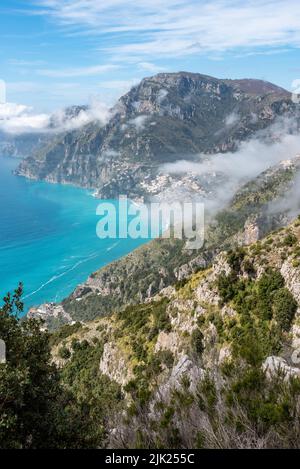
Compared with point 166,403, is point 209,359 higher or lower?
lower

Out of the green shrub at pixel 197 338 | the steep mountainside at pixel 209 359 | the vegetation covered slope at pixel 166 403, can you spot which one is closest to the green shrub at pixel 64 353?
the steep mountainside at pixel 209 359

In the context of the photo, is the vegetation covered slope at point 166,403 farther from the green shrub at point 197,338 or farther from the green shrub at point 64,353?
the green shrub at point 64,353

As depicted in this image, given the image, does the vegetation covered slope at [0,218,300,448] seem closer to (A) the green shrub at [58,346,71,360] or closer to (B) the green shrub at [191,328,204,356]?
(B) the green shrub at [191,328,204,356]

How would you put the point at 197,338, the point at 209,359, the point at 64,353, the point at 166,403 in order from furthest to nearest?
the point at 64,353
the point at 197,338
the point at 209,359
the point at 166,403

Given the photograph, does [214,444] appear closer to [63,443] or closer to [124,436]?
[124,436]

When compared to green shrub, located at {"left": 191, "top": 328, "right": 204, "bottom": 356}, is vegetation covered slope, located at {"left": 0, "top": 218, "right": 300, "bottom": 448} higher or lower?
higher

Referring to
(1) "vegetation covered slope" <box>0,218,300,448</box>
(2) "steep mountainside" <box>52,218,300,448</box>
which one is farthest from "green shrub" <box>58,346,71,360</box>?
(1) "vegetation covered slope" <box>0,218,300,448</box>

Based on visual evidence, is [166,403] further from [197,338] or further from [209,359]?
[197,338]

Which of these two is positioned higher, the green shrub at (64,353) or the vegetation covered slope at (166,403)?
the vegetation covered slope at (166,403)

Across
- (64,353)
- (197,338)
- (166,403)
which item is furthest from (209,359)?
(64,353)
